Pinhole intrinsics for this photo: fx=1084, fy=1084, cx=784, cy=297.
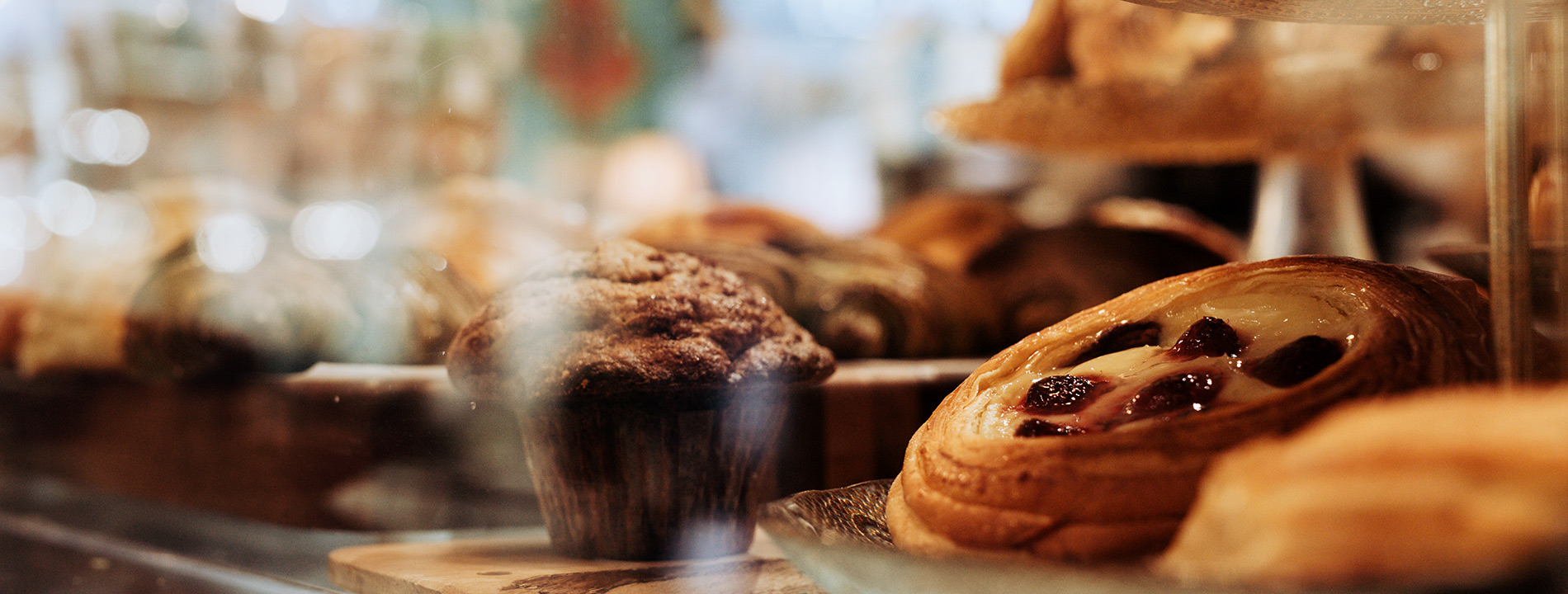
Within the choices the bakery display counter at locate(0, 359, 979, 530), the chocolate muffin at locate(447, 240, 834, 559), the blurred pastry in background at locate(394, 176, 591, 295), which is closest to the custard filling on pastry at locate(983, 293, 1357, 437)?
the bakery display counter at locate(0, 359, 979, 530)

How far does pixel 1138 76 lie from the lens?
71.5 inches

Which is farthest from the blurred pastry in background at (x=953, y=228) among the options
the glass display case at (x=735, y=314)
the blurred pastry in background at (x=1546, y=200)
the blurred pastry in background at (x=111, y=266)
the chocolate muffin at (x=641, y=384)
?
the blurred pastry in background at (x=1546, y=200)

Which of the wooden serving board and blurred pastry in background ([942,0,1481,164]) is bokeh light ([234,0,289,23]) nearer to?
blurred pastry in background ([942,0,1481,164])

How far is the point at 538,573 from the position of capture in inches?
42.8

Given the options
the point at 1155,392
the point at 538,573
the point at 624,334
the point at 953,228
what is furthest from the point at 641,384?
the point at 953,228

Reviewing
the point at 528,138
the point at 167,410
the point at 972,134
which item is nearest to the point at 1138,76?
the point at 972,134

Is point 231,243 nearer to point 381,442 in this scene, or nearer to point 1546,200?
point 381,442

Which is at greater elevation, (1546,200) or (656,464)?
(1546,200)

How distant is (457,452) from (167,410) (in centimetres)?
88

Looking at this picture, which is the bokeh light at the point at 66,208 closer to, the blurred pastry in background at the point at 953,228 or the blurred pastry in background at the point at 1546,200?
the blurred pastry in background at the point at 953,228

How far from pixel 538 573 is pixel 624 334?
25 centimetres

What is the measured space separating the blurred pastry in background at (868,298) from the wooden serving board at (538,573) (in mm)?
524

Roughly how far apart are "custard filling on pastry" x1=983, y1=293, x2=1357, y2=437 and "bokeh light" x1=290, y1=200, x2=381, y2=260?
1.36 meters

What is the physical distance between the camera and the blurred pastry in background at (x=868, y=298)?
5.61ft
